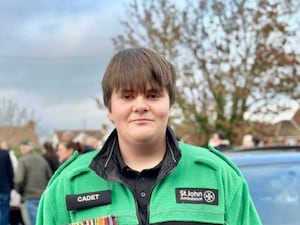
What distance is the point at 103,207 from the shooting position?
209 centimetres

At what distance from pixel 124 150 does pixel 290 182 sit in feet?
7.27

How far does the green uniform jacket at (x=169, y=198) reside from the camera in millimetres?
2059

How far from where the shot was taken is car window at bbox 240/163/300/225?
3920 millimetres

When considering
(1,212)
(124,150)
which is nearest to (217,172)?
(124,150)

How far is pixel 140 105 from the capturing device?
2.08 meters

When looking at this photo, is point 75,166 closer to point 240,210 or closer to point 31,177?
point 240,210

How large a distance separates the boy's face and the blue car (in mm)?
1932

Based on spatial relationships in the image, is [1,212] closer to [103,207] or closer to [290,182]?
[290,182]

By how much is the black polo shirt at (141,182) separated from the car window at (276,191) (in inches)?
73.4

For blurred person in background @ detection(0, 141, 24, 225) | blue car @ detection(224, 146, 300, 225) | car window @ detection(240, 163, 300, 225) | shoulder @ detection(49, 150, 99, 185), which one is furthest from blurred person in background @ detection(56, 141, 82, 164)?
shoulder @ detection(49, 150, 99, 185)

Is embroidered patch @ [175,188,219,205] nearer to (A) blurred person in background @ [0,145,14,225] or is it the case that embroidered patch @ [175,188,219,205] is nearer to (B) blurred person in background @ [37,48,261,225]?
(B) blurred person in background @ [37,48,261,225]

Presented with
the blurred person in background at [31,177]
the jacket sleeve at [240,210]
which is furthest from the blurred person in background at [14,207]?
the jacket sleeve at [240,210]

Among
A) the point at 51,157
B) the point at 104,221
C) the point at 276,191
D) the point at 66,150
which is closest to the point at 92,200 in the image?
the point at 104,221

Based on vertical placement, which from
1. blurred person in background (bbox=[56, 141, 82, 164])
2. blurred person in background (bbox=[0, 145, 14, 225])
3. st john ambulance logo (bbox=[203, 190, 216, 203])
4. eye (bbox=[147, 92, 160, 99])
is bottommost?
blurred person in background (bbox=[0, 145, 14, 225])
